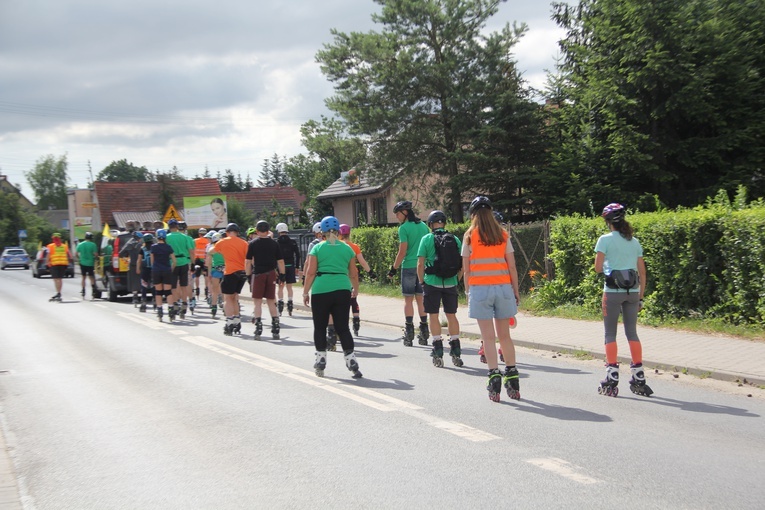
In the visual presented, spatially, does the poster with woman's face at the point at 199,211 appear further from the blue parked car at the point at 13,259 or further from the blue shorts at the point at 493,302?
the blue shorts at the point at 493,302

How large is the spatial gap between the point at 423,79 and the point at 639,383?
20142 millimetres

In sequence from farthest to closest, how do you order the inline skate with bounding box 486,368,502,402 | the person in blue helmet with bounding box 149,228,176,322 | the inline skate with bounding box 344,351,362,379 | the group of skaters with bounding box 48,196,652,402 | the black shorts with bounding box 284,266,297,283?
1. the black shorts with bounding box 284,266,297,283
2. the person in blue helmet with bounding box 149,228,176,322
3. the inline skate with bounding box 344,351,362,379
4. the group of skaters with bounding box 48,196,652,402
5. the inline skate with bounding box 486,368,502,402

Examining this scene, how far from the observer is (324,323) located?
8.83 metres

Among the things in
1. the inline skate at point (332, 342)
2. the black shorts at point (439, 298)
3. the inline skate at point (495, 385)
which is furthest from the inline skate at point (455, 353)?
the inline skate at point (332, 342)

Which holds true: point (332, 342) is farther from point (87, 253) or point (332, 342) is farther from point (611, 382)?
point (87, 253)

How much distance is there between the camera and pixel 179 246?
16.2m

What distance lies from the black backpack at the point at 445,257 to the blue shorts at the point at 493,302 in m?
2.03

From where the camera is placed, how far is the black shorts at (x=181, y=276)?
52.7 feet

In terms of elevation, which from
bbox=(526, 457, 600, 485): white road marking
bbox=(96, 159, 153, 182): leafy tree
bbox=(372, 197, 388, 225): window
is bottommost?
bbox=(526, 457, 600, 485): white road marking

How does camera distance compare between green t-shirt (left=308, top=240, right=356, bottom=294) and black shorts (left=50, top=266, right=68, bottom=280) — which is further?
black shorts (left=50, top=266, right=68, bottom=280)

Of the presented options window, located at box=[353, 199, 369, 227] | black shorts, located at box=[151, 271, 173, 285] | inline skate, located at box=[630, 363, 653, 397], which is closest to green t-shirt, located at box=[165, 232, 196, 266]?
black shorts, located at box=[151, 271, 173, 285]

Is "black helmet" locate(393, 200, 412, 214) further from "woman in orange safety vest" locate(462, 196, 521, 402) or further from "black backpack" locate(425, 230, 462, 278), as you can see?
"woman in orange safety vest" locate(462, 196, 521, 402)

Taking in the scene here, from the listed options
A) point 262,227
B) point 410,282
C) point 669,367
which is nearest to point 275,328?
point 262,227

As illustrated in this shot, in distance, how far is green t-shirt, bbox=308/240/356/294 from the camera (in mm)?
8812
